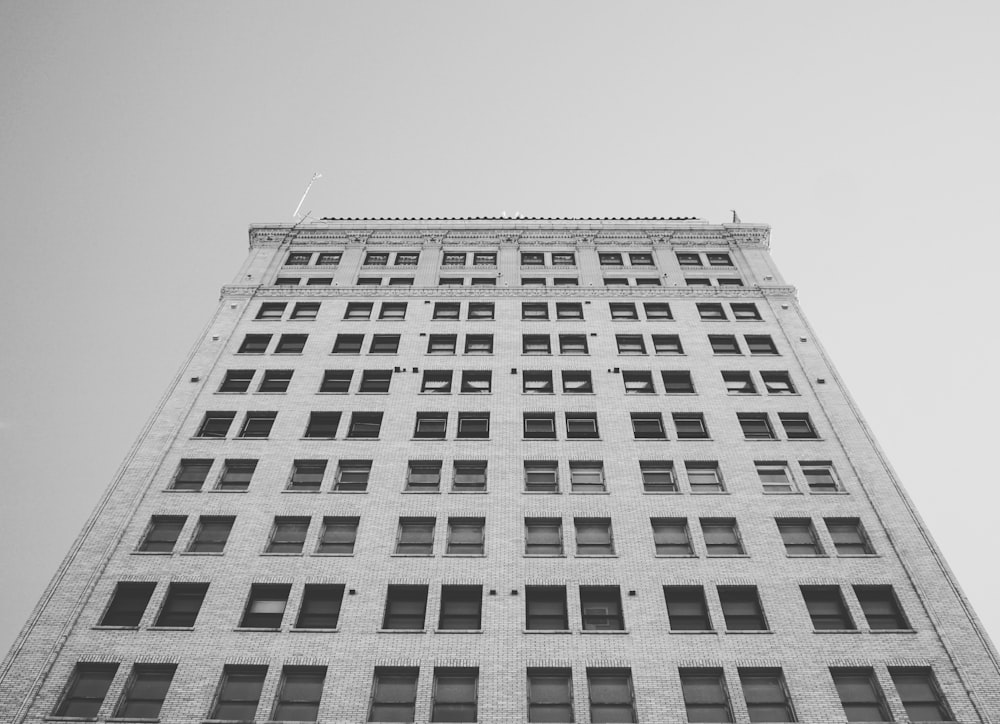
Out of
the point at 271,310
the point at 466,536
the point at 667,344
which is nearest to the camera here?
the point at 466,536

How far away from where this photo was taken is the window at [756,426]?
3584 cm

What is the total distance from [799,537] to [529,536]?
10.6m

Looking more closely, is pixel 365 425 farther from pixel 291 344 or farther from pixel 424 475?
pixel 291 344

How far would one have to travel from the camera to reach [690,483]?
33219 mm

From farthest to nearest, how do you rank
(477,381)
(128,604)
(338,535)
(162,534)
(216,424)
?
(477,381), (216,424), (162,534), (338,535), (128,604)

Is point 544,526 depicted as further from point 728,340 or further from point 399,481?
point 728,340

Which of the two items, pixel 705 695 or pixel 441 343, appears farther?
pixel 441 343

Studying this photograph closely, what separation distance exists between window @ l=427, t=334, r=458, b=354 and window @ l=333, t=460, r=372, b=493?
893 cm

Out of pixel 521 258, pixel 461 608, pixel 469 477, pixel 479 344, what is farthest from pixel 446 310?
pixel 461 608

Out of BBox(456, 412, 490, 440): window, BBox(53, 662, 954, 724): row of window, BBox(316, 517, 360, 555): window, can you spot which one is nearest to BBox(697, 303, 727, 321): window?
BBox(456, 412, 490, 440): window

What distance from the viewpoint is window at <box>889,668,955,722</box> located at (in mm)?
25281

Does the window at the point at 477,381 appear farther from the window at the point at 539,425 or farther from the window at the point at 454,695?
the window at the point at 454,695

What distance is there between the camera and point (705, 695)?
25.7 metres

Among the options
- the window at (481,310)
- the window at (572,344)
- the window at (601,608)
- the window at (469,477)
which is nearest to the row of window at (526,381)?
the window at (572,344)
